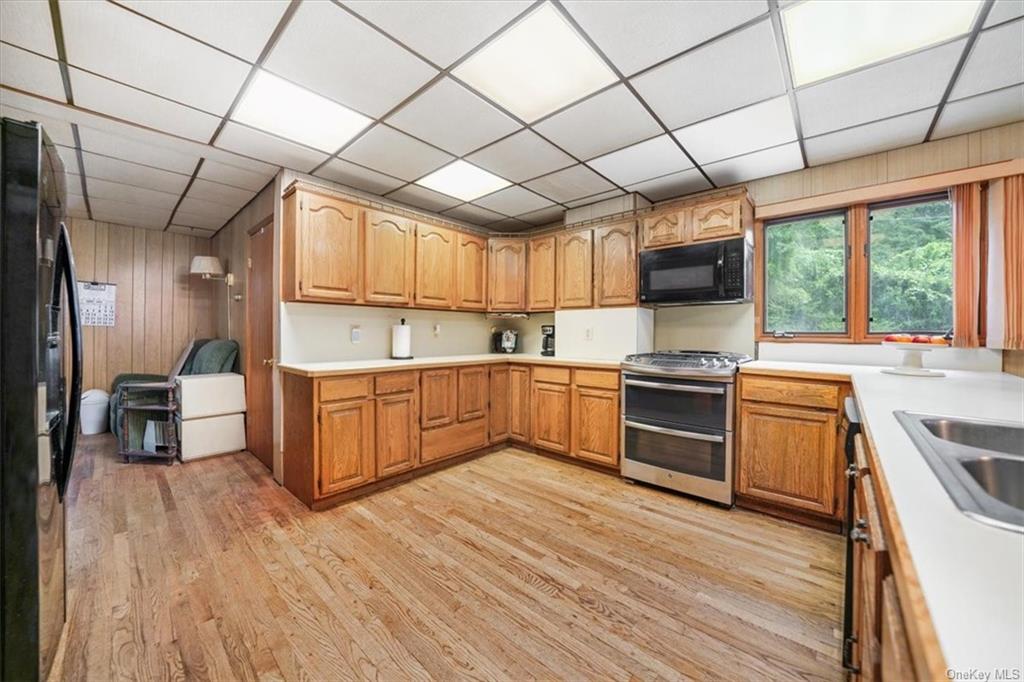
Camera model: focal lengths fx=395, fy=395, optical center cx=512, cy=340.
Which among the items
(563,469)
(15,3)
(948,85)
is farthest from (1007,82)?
(15,3)

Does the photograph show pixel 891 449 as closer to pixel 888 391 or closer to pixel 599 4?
pixel 888 391

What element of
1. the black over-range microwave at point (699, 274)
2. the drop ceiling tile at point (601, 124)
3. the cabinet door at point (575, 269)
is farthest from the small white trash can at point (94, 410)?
the black over-range microwave at point (699, 274)

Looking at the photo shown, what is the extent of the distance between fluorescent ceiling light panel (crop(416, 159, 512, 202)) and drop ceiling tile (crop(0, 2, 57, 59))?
197 centimetres

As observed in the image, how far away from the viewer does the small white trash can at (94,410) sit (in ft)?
14.3

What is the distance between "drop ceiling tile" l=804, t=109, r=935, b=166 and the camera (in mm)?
2346

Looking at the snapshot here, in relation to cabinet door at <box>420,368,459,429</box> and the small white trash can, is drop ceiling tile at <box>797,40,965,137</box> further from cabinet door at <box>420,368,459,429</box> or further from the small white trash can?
the small white trash can

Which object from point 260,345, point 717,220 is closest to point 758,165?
point 717,220

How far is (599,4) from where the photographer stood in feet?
5.13

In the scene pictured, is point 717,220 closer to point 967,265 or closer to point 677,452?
point 967,265

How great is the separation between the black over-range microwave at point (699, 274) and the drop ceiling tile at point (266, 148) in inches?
105

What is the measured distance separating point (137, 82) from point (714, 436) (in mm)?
3877

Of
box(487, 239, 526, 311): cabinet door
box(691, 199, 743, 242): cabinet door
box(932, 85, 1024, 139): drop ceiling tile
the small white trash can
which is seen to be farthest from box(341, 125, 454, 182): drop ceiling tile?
the small white trash can

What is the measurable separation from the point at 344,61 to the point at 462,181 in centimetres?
150

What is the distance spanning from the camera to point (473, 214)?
4.23 meters
